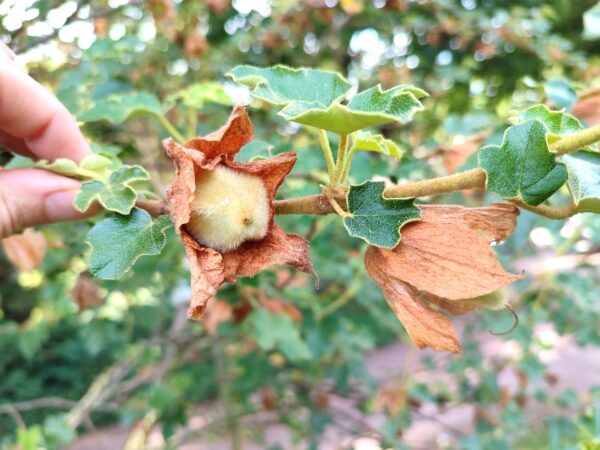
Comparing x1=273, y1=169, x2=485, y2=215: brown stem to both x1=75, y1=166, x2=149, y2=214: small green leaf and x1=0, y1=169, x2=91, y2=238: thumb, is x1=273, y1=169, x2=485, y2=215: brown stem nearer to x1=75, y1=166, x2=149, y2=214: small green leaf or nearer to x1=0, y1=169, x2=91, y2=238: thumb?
x1=75, y1=166, x2=149, y2=214: small green leaf

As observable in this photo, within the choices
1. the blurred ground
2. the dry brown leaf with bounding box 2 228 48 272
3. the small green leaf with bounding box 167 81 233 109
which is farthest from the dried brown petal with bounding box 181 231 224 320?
the blurred ground

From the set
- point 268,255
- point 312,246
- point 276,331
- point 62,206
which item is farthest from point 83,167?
point 276,331

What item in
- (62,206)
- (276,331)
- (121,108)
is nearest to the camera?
(62,206)

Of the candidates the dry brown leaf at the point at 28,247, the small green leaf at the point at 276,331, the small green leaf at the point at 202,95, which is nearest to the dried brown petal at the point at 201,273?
the small green leaf at the point at 202,95

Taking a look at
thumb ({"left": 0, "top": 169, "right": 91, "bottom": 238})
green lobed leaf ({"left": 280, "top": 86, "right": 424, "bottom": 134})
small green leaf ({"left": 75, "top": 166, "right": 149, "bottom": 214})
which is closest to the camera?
green lobed leaf ({"left": 280, "top": 86, "right": 424, "bottom": 134})

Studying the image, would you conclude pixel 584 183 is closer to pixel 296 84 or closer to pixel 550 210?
pixel 550 210
